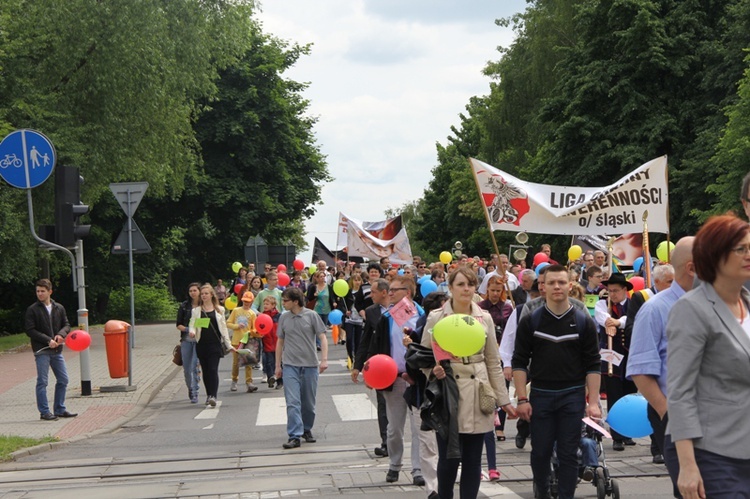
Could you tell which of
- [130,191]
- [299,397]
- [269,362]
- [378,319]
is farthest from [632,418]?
[130,191]

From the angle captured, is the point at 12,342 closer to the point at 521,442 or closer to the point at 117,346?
the point at 117,346

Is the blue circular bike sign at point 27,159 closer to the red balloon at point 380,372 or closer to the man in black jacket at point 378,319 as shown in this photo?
the man in black jacket at point 378,319

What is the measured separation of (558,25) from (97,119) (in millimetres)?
24195

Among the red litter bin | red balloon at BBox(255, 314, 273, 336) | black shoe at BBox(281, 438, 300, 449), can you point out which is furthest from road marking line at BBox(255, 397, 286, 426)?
the red litter bin

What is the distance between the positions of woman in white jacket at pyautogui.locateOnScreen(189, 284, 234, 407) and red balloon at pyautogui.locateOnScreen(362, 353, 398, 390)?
290 inches

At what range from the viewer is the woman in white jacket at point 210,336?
1656 cm

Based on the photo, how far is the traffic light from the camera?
1633 cm

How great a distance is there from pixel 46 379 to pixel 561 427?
9.60m

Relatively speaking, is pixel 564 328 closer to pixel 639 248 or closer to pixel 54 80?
pixel 639 248

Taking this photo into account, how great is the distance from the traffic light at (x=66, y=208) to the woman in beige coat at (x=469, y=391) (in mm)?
9685

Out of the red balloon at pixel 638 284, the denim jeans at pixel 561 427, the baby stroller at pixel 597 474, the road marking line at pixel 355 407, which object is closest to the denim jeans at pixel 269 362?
the road marking line at pixel 355 407

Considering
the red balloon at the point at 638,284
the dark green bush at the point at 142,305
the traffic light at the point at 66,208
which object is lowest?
the dark green bush at the point at 142,305

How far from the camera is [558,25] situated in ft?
165

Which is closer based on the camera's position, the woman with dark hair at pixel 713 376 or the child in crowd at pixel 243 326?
the woman with dark hair at pixel 713 376
